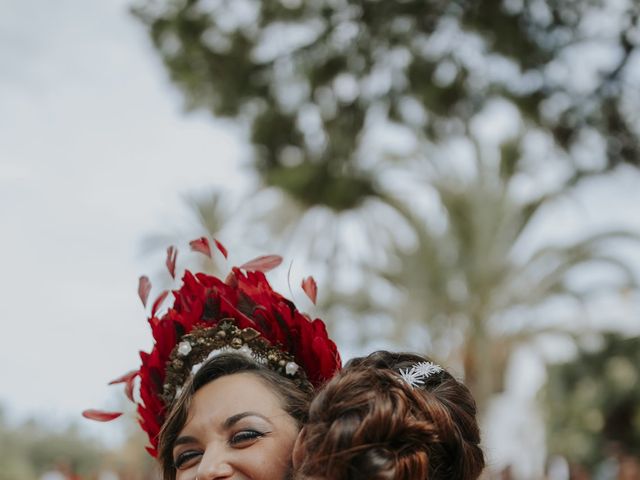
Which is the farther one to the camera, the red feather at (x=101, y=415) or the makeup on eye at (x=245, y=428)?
the red feather at (x=101, y=415)

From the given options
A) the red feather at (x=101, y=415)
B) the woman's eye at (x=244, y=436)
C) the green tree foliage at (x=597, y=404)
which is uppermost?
the green tree foliage at (x=597, y=404)

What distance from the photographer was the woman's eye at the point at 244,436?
2.13m

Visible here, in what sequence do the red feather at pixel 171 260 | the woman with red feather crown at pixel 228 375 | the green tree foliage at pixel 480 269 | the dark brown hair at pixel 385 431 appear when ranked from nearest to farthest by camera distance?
1. the dark brown hair at pixel 385 431
2. the woman with red feather crown at pixel 228 375
3. the red feather at pixel 171 260
4. the green tree foliage at pixel 480 269

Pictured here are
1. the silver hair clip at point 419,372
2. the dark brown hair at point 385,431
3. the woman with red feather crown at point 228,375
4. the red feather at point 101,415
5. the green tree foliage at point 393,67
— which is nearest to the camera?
the dark brown hair at point 385,431

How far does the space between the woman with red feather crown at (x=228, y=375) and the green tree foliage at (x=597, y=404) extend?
1731 centimetres

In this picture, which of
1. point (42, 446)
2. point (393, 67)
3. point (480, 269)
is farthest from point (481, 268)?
point (42, 446)

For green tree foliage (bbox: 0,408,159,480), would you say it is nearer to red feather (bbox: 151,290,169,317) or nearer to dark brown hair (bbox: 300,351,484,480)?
red feather (bbox: 151,290,169,317)

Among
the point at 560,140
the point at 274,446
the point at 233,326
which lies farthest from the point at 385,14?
the point at 274,446

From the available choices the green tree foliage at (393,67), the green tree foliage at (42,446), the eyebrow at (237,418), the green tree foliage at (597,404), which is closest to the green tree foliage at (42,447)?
the green tree foliage at (42,446)

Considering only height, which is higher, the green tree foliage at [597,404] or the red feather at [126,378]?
the green tree foliage at [597,404]

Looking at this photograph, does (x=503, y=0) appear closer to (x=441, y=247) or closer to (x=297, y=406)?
(x=297, y=406)

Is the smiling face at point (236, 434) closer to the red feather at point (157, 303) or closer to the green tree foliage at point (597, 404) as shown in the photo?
the red feather at point (157, 303)

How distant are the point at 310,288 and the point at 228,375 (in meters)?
0.44

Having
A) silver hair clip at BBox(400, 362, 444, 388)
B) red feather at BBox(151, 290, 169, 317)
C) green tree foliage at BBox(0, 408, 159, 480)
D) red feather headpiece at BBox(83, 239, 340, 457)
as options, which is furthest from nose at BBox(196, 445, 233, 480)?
green tree foliage at BBox(0, 408, 159, 480)
